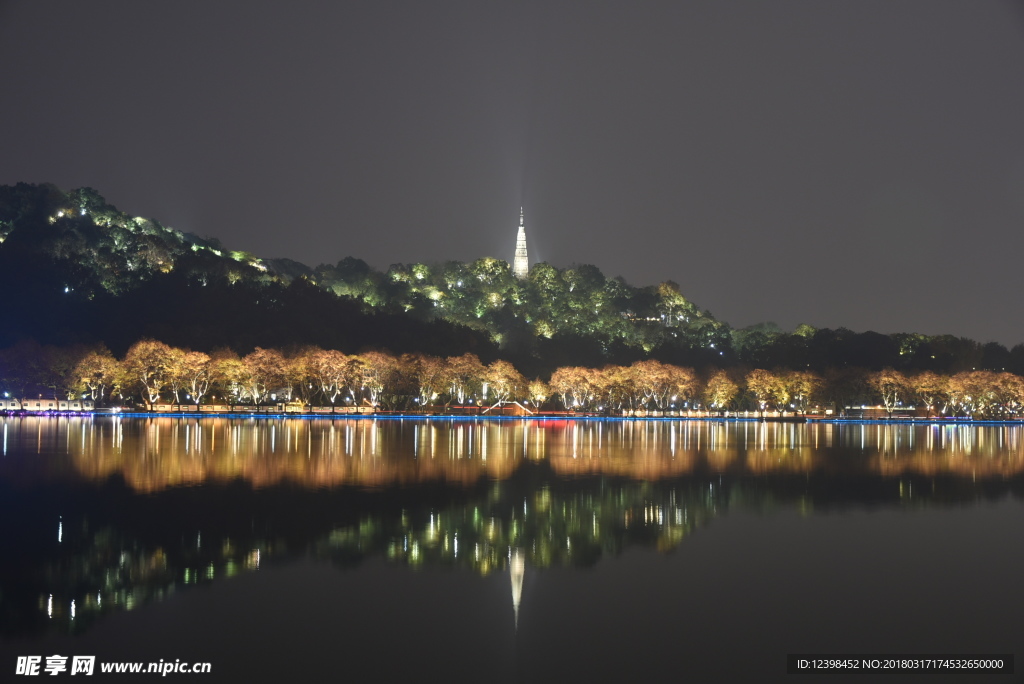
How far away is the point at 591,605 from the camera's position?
14.6m

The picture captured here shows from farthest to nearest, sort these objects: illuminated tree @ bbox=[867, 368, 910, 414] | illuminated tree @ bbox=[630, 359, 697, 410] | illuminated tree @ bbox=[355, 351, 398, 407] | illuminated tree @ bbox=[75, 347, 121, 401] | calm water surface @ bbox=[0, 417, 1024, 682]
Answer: illuminated tree @ bbox=[867, 368, 910, 414] → illuminated tree @ bbox=[630, 359, 697, 410] → illuminated tree @ bbox=[355, 351, 398, 407] → illuminated tree @ bbox=[75, 347, 121, 401] → calm water surface @ bbox=[0, 417, 1024, 682]

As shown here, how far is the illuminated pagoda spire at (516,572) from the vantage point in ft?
47.6

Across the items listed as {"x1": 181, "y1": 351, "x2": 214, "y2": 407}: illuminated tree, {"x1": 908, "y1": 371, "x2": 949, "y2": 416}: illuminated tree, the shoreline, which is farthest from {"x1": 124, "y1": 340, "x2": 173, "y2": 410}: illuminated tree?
{"x1": 908, "y1": 371, "x2": 949, "y2": 416}: illuminated tree

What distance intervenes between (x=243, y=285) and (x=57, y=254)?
74.1ft

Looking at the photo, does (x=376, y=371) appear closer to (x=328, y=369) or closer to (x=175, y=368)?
(x=328, y=369)

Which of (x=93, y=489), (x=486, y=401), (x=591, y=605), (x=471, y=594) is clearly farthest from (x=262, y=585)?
(x=486, y=401)

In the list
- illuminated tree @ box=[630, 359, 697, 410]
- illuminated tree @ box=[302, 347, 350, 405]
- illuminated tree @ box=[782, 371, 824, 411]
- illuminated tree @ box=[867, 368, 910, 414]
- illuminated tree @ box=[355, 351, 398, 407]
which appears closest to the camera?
illuminated tree @ box=[302, 347, 350, 405]

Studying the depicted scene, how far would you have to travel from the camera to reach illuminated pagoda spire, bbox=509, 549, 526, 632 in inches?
572

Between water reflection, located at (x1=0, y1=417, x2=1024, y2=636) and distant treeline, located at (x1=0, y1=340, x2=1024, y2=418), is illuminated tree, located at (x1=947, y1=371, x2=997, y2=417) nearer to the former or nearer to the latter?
distant treeline, located at (x1=0, y1=340, x2=1024, y2=418)

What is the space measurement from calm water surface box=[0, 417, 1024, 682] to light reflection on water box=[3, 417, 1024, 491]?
1.24 ft

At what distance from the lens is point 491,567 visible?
16.8 meters

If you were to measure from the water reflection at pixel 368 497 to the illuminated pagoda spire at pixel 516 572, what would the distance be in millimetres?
63

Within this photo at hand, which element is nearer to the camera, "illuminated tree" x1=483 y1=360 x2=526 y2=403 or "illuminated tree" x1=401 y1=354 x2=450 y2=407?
"illuminated tree" x1=401 y1=354 x2=450 y2=407

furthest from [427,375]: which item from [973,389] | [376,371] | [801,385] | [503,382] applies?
[973,389]
